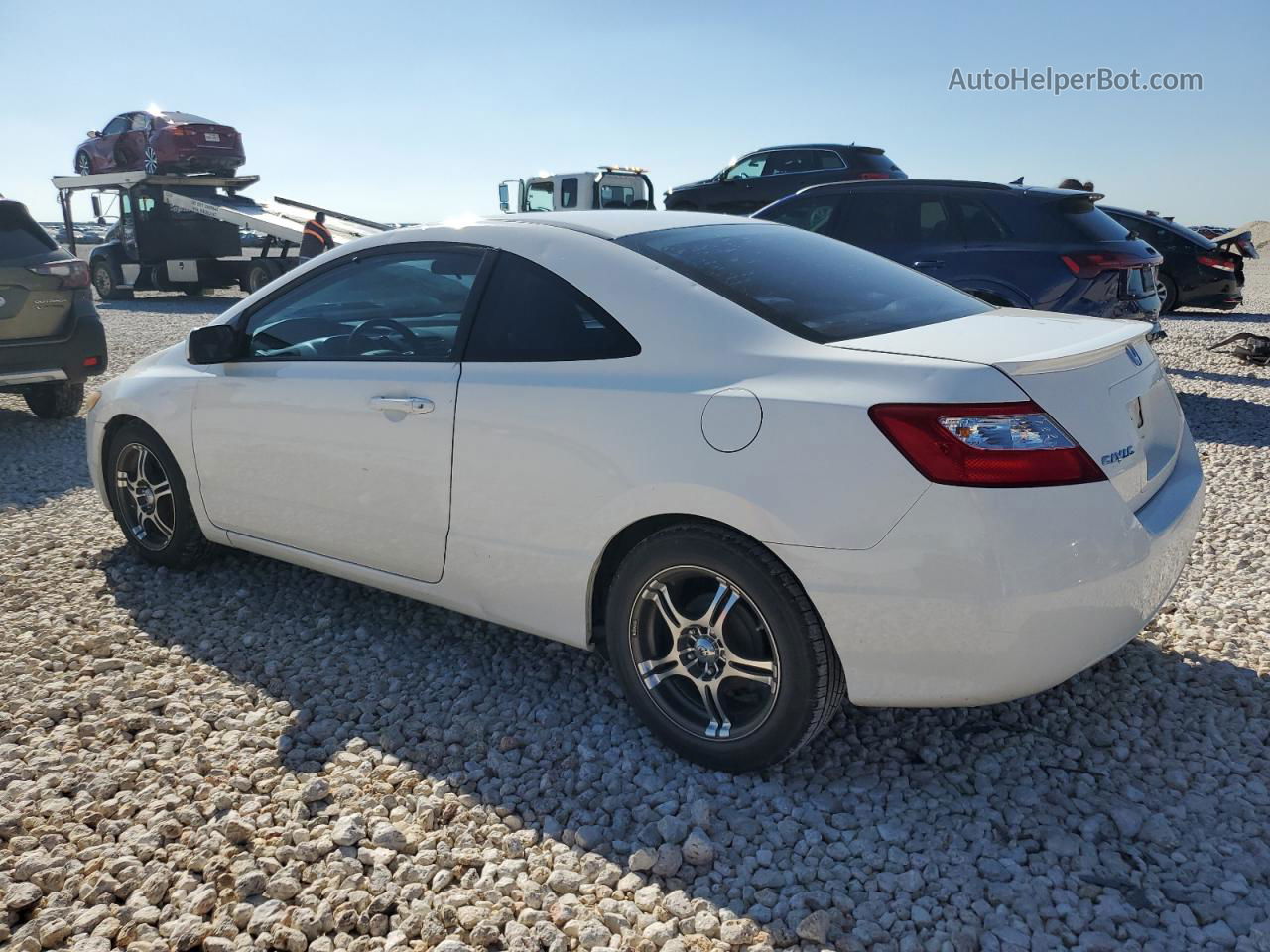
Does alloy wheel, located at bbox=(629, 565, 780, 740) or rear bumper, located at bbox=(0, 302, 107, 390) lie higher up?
rear bumper, located at bbox=(0, 302, 107, 390)

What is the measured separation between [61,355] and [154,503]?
401cm

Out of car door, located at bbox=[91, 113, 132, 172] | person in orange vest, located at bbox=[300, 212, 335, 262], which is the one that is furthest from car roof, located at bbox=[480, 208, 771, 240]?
car door, located at bbox=[91, 113, 132, 172]

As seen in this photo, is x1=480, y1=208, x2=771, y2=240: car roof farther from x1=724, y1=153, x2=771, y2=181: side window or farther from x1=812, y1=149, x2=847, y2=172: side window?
x1=724, y1=153, x2=771, y2=181: side window

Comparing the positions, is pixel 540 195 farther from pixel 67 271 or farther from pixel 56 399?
pixel 67 271

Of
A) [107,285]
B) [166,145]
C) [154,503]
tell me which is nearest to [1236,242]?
[154,503]

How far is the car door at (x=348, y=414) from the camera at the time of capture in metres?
3.25

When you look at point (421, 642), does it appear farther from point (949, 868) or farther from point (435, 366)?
point (949, 868)

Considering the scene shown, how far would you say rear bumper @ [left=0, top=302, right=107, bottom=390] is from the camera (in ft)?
23.8

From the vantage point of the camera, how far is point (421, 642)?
375 centimetres

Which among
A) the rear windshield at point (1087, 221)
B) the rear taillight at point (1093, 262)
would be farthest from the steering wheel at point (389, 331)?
the rear windshield at point (1087, 221)

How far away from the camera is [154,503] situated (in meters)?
4.39

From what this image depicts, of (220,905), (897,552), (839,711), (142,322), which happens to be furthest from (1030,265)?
(142,322)

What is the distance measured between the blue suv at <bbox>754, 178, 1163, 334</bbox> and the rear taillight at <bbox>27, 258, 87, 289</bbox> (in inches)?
237

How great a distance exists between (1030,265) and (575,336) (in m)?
5.48
